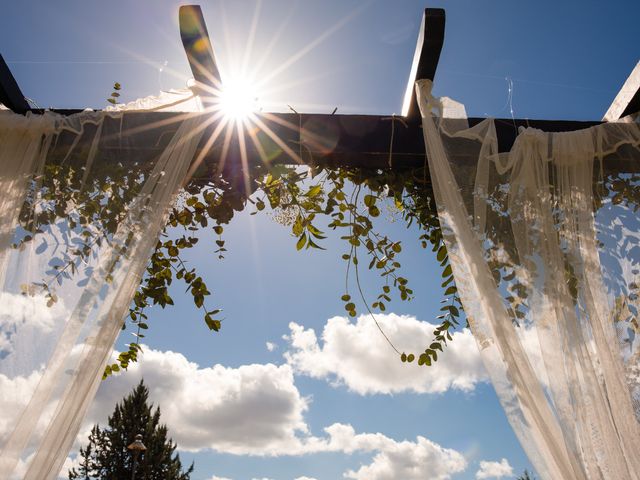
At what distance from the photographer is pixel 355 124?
6.26ft

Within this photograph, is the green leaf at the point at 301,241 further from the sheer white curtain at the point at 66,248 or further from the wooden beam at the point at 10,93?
the wooden beam at the point at 10,93

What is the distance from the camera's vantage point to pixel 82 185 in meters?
1.72

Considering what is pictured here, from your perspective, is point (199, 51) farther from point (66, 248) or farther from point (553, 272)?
point (553, 272)

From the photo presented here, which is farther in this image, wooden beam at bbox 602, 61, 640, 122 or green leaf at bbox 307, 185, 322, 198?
green leaf at bbox 307, 185, 322, 198

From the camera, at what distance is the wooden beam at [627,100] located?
1760 mm

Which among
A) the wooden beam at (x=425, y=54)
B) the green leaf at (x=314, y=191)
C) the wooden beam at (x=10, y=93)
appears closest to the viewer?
the wooden beam at (x=425, y=54)

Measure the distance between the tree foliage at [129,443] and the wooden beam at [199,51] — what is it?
763 inches

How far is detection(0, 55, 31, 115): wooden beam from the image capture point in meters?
1.79

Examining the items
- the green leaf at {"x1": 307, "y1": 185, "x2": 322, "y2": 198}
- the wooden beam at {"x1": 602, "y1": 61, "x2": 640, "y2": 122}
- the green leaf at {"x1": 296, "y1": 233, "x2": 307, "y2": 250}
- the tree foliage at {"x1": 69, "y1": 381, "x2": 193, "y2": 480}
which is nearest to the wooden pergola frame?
the wooden beam at {"x1": 602, "y1": 61, "x2": 640, "y2": 122}

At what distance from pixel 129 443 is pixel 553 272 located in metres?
21.1

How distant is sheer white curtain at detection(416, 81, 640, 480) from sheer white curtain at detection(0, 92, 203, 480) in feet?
3.09

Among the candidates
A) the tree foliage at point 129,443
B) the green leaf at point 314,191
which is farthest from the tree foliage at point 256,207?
the tree foliage at point 129,443

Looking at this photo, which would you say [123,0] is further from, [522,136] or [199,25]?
[522,136]

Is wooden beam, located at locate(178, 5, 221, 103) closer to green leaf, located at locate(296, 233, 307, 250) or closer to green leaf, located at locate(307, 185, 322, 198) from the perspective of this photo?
green leaf, located at locate(307, 185, 322, 198)
